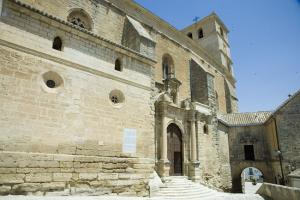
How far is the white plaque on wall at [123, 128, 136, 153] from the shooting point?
7219 millimetres

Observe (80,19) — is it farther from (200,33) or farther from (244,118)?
(200,33)

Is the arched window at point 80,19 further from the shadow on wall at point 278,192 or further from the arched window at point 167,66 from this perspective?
the shadow on wall at point 278,192

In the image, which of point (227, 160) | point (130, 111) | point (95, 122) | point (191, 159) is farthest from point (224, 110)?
point (95, 122)

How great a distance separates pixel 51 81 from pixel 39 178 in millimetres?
2520

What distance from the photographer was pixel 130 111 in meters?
7.62

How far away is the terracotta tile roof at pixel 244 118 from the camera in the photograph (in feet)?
61.8

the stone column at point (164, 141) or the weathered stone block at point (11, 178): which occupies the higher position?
the stone column at point (164, 141)

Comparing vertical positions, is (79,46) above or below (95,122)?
above

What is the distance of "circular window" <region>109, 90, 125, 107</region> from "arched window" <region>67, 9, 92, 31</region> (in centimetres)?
474

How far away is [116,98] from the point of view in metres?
7.51

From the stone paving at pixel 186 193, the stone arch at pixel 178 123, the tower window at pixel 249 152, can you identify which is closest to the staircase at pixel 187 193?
the stone paving at pixel 186 193

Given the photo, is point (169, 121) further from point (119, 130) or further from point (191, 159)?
point (119, 130)

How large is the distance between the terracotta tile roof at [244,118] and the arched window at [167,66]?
6885 millimetres

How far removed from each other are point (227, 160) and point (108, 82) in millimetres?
13753
